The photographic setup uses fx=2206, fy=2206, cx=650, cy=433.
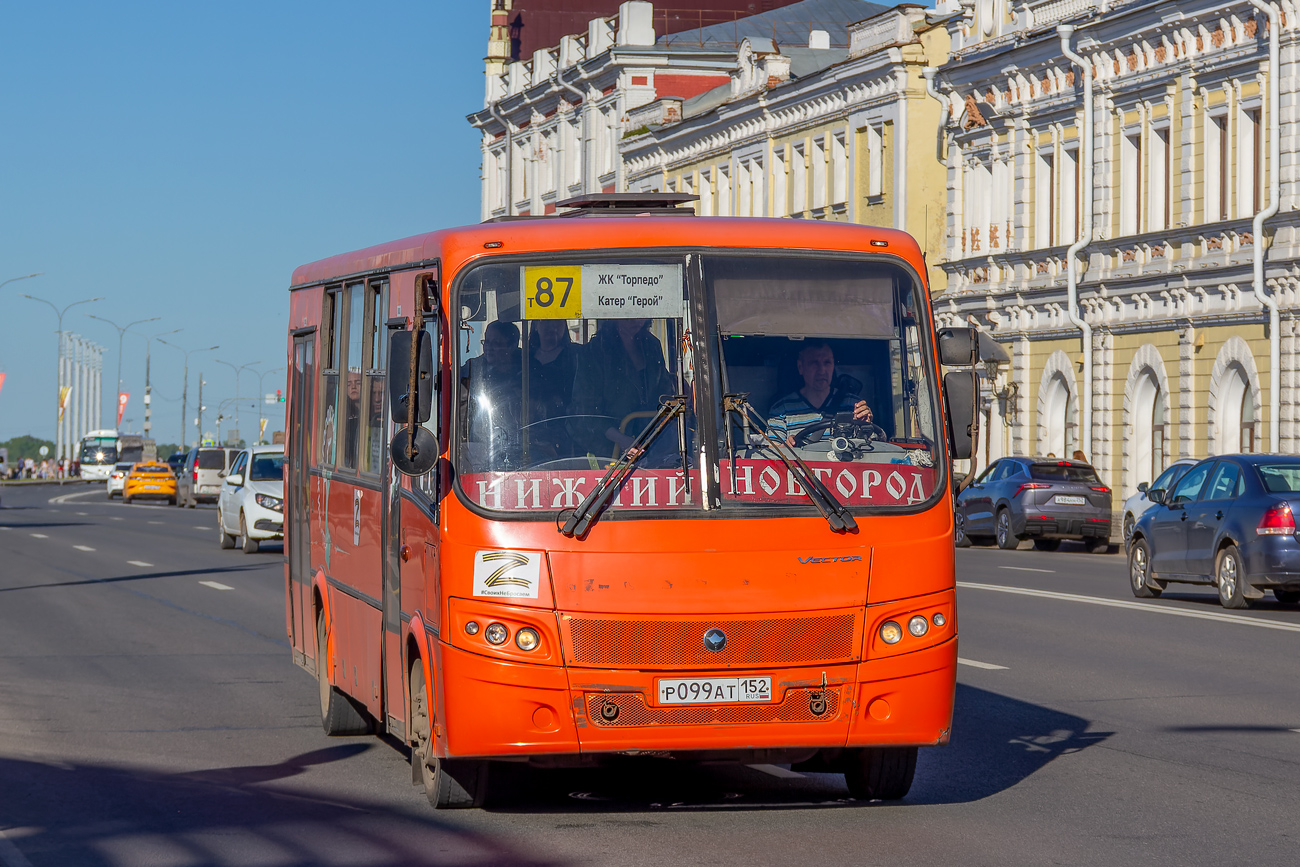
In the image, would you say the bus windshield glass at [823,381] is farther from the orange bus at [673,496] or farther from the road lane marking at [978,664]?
the road lane marking at [978,664]

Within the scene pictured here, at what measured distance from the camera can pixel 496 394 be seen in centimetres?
866

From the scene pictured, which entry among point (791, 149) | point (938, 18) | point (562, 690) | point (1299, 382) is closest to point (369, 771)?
Answer: point (562, 690)

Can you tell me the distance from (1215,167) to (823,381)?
3209 centimetres

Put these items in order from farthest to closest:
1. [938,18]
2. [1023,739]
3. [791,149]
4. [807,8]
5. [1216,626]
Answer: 1. [807,8]
2. [791,149]
3. [938,18]
4. [1216,626]
5. [1023,739]

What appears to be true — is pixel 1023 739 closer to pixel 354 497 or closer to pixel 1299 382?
pixel 354 497

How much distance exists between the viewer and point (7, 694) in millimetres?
13570

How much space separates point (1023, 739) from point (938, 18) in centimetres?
4263

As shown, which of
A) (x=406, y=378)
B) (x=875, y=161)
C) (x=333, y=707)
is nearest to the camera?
(x=406, y=378)

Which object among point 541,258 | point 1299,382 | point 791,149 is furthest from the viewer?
point 791,149

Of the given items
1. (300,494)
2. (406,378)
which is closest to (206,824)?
(406,378)

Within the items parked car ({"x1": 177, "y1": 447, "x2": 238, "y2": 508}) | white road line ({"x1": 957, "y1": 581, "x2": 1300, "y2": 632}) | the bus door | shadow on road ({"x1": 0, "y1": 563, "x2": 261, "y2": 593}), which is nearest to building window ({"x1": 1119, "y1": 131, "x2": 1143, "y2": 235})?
white road line ({"x1": 957, "y1": 581, "x2": 1300, "y2": 632})

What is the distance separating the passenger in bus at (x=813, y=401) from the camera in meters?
8.69

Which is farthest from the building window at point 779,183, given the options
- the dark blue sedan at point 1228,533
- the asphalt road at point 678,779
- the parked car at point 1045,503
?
the asphalt road at point 678,779

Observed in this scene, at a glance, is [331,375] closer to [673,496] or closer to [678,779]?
[678,779]
